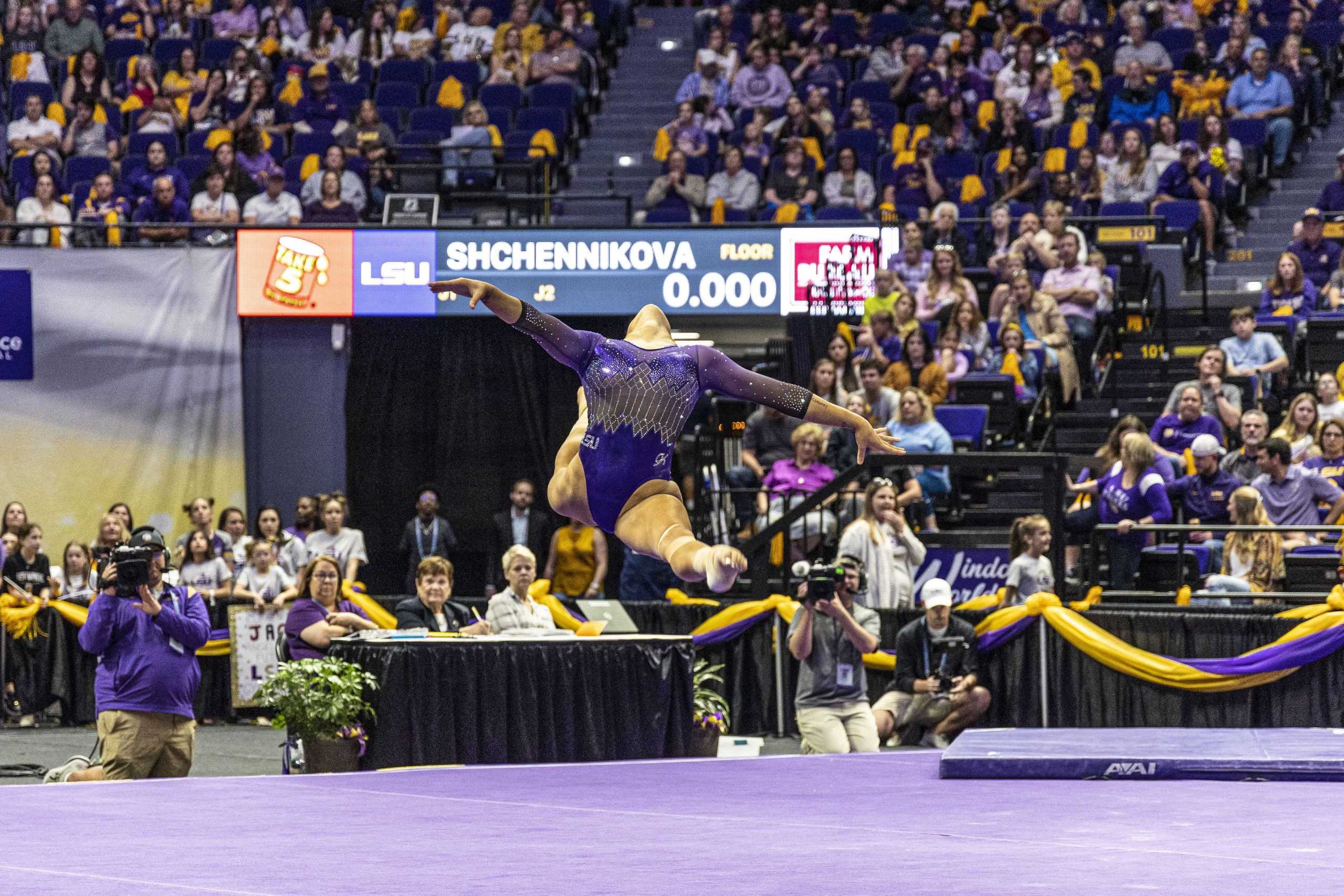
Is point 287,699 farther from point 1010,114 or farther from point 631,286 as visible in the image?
point 1010,114

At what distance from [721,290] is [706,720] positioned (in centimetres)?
537

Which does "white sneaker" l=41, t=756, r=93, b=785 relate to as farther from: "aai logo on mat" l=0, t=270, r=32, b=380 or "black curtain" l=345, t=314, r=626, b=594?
"aai logo on mat" l=0, t=270, r=32, b=380

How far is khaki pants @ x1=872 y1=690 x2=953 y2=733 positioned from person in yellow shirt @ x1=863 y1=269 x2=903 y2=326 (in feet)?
13.2

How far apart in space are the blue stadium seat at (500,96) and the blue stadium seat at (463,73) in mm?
279

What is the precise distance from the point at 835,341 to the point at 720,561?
8.41 metres

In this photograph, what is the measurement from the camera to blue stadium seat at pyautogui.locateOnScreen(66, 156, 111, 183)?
18.4 metres

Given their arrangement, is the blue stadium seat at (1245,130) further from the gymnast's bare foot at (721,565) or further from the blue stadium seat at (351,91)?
the gymnast's bare foot at (721,565)

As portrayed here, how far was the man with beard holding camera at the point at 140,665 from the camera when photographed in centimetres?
927

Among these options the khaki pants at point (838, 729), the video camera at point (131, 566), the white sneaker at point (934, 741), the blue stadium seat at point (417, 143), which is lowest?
the white sneaker at point (934, 741)

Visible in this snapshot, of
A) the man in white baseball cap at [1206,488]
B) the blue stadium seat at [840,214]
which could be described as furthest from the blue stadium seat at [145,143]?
the man in white baseball cap at [1206,488]

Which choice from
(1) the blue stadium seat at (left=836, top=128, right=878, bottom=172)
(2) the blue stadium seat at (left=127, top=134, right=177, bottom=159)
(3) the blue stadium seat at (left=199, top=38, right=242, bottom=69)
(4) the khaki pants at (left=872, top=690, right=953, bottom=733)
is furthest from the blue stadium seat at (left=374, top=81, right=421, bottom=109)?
(4) the khaki pants at (left=872, top=690, right=953, bottom=733)

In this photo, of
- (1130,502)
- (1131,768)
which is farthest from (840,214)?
(1131,768)

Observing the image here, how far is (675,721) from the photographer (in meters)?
11.5

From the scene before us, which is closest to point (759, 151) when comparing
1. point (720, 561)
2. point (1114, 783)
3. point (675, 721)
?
point (675, 721)
